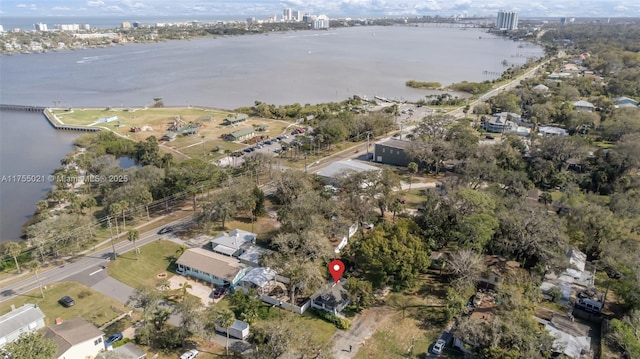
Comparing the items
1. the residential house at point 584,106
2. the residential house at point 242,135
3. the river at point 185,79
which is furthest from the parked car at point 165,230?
the residential house at point 584,106

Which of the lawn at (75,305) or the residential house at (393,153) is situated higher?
the residential house at (393,153)

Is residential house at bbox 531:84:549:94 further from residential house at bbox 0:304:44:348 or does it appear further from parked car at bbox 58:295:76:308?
residential house at bbox 0:304:44:348

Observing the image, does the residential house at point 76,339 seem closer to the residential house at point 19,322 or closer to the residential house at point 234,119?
the residential house at point 19,322

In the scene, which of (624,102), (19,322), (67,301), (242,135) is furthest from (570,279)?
(624,102)

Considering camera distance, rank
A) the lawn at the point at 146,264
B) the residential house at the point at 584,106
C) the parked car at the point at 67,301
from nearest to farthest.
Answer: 1. the parked car at the point at 67,301
2. the lawn at the point at 146,264
3. the residential house at the point at 584,106

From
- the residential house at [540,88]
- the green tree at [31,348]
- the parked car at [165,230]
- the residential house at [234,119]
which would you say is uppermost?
the residential house at [540,88]

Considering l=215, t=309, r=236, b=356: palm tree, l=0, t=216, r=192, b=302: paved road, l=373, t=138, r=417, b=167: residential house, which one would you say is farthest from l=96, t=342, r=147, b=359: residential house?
l=373, t=138, r=417, b=167: residential house
